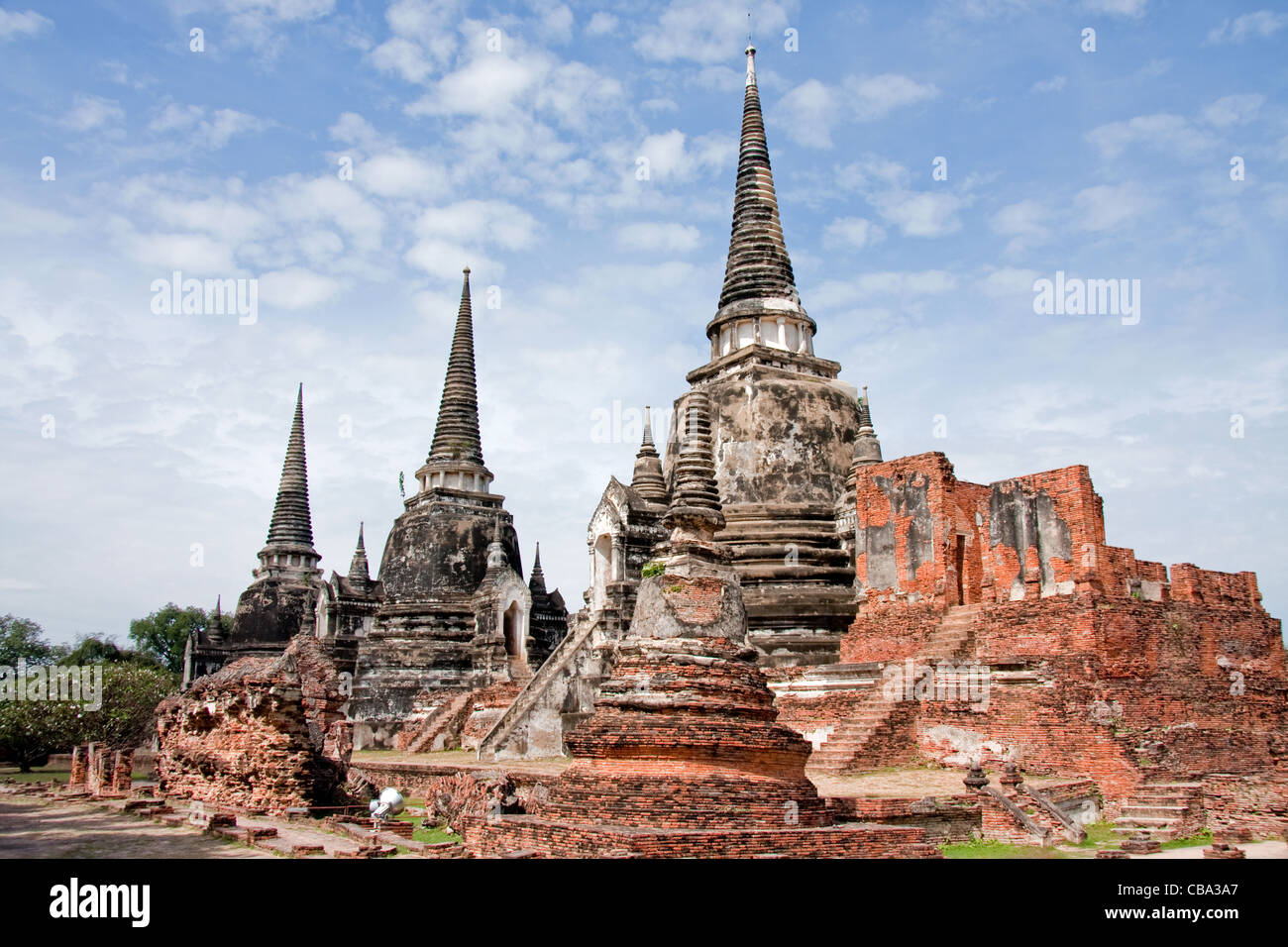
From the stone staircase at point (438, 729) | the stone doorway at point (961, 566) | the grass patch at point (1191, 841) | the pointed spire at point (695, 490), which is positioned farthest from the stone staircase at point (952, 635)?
the stone staircase at point (438, 729)

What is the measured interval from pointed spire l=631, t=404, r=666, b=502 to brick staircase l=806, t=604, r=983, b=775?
29.7ft

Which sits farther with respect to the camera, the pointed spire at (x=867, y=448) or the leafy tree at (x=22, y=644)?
the leafy tree at (x=22, y=644)

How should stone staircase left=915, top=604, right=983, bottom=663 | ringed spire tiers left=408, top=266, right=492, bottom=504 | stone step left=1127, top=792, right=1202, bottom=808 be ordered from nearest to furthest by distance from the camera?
stone step left=1127, top=792, right=1202, bottom=808 → stone staircase left=915, top=604, right=983, bottom=663 → ringed spire tiers left=408, top=266, right=492, bottom=504

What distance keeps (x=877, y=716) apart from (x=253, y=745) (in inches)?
356

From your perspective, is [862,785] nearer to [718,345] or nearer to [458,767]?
[458,767]

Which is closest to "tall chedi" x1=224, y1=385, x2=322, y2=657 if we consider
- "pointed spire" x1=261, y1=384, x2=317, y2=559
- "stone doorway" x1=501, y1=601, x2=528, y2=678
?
"pointed spire" x1=261, y1=384, x2=317, y2=559

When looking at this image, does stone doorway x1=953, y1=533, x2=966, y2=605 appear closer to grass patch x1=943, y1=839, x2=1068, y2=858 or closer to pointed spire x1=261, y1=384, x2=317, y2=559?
grass patch x1=943, y1=839, x2=1068, y2=858

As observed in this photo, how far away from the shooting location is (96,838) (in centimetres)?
1305

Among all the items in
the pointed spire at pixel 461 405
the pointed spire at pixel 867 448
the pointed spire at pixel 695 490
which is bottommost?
the pointed spire at pixel 695 490

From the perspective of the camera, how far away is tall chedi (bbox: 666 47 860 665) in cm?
2223

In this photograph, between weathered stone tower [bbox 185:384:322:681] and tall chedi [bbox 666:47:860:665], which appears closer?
tall chedi [bbox 666:47:860:665]

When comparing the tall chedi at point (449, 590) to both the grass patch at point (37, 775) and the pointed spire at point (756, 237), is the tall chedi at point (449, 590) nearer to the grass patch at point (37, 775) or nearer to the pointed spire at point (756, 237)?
the grass patch at point (37, 775)

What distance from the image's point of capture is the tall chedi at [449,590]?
29953 mm

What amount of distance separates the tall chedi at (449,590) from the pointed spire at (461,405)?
0.10ft
